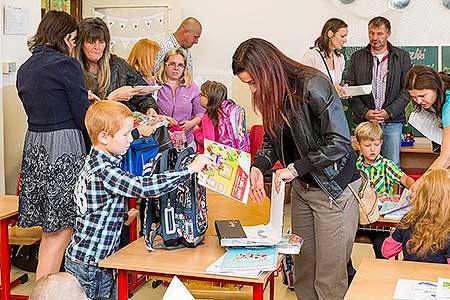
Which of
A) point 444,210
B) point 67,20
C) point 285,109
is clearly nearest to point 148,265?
point 285,109

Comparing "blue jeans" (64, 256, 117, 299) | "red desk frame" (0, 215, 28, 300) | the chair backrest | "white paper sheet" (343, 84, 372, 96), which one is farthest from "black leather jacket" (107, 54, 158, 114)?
"white paper sheet" (343, 84, 372, 96)

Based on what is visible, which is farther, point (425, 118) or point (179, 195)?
point (425, 118)

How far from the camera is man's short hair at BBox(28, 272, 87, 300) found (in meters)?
1.62

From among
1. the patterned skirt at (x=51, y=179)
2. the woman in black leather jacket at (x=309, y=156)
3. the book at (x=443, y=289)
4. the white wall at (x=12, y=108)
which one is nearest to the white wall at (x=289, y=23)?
the white wall at (x=12, y=108)

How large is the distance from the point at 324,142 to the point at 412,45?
432 centimetres

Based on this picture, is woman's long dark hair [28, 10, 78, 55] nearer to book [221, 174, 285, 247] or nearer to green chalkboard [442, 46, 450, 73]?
book [221, 174, 285, 247]

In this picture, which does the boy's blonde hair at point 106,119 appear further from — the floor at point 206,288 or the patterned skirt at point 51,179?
the floor at point 206,288

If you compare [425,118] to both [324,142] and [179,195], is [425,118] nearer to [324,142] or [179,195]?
[324,142]

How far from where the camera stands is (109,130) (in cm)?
281

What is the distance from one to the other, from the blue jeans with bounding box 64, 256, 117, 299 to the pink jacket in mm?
2358

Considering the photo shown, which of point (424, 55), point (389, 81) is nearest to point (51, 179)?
point (389, 81)

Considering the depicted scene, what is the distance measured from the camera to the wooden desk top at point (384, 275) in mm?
2240

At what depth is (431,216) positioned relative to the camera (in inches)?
105

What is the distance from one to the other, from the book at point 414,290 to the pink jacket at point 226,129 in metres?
2.94
